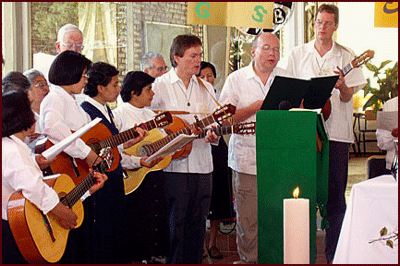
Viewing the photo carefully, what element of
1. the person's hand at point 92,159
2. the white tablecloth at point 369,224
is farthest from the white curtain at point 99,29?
the white tablecloth at point 369,224

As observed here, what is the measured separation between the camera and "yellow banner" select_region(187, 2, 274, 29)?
16.8ft

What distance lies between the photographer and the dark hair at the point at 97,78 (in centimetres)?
403

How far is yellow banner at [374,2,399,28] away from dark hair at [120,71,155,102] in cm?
193

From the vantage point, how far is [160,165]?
14.1 ft

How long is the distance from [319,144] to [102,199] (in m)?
1.34

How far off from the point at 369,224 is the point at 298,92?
1.51 meters

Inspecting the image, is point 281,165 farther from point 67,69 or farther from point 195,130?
point 67,69

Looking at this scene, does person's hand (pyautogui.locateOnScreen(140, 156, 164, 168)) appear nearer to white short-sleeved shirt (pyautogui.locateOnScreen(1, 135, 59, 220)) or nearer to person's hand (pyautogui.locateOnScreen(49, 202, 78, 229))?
person's hand (pyautogui.locateOnScreen(49, 202, 78, 229))

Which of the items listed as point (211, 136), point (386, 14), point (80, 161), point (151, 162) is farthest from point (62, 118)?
point (386, 14)

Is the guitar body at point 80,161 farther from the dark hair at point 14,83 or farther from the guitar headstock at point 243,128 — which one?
the guitar headstock at point 243,128

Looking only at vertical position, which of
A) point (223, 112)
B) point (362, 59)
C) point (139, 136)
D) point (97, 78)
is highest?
point (362, 59)

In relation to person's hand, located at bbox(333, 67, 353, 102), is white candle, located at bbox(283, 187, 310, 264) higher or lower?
lower

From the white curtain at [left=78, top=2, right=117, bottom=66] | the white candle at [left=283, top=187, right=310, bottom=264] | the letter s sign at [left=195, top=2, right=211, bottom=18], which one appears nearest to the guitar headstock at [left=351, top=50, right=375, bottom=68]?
the letter s sign at [left=195, top=2, right=211, bottom=18]

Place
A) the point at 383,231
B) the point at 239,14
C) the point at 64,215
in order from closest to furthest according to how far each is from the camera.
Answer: the point at 383,231
the point at 64,215
the point at 239,14
